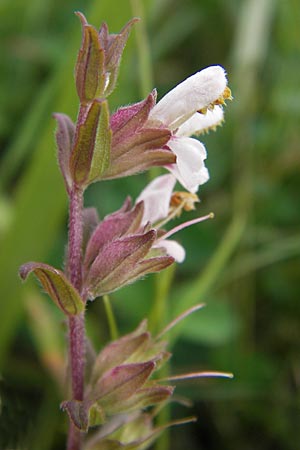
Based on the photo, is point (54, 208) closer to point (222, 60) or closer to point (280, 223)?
point (280, 223)

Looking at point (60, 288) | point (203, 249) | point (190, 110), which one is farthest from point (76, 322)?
point (203, 249)

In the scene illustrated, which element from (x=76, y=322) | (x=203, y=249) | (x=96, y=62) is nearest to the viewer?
(x=96, y=62)

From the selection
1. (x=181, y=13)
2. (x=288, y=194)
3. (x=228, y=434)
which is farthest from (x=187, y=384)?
(x=181, y=13)

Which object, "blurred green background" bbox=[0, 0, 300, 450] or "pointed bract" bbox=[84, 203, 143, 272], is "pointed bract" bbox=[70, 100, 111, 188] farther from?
"blurred green background" bbox=[0, 0, 300, 450]

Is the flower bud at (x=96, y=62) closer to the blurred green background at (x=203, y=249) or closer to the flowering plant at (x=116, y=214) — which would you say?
the flowering plant at (x=116, y=214)

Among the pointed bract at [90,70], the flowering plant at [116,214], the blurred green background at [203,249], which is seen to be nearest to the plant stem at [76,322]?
the flowering plant at [116,214]

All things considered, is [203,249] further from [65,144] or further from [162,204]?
[65,144]

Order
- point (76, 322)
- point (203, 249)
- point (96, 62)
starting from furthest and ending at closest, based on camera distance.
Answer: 1. point (203, 249)
2. point (76, 322)
3. point (96, 62)

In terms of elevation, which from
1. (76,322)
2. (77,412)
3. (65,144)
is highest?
(65,144)
